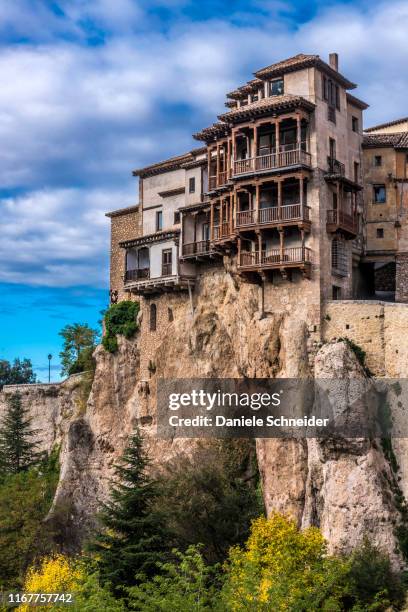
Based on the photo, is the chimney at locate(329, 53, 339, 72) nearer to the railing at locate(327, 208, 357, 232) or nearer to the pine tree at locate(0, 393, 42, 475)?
the railing at locate(327, 208, 357, 232)

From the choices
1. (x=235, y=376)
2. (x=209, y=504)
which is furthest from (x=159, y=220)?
(x=209, y=504)

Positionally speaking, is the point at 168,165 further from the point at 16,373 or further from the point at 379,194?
the point at 16,373

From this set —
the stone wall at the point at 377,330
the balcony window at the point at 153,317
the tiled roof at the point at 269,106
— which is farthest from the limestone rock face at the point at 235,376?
the tiled roof at the point at 269,106

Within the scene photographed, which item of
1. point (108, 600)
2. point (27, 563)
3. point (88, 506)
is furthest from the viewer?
point (88, 506)

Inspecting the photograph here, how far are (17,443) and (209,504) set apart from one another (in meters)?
32.6

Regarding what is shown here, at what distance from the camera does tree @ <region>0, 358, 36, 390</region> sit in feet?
402

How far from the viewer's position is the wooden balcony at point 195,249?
5591 centimetres

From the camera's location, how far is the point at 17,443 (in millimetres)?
74938

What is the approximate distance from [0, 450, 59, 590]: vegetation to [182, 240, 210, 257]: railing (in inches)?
790

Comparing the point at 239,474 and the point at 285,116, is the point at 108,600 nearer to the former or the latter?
the point at 239,474

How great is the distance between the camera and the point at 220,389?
53.5 m

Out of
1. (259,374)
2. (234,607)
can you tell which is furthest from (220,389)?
(234,607)

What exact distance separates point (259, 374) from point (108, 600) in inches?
844

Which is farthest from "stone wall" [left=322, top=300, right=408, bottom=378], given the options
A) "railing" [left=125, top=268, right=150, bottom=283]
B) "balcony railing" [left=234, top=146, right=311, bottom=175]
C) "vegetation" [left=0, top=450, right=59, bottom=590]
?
"vegetation" [left=0, top=450, right=59, bottom=590]
